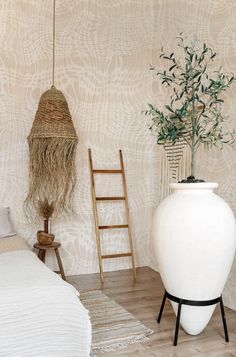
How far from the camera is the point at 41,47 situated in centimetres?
387

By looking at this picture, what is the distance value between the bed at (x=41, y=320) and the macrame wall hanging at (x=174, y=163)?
2007 mm

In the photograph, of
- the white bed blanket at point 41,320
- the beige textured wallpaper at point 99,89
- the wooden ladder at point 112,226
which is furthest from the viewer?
the wooden ladder at point 112,226

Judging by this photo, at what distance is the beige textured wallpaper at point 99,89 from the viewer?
3744 millimetres

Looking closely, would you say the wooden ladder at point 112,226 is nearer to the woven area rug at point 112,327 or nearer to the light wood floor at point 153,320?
the light wood floor at point 153,320

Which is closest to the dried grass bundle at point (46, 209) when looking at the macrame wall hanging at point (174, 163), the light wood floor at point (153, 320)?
the light wood floor at point (153, 320)

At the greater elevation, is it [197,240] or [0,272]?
[197,240]

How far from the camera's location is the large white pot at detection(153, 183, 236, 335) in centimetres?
241

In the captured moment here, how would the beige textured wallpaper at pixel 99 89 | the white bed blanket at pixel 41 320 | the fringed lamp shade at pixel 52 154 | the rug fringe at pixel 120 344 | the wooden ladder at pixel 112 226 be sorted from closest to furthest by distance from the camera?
the white bed blanket at pixel 41 320
the rug fringe at pixel 120 344
the fringed lamp shade at pixel 52 154
the beige textured wallpaper at pixel 99 89
the wooden ladder at pixel 112 226

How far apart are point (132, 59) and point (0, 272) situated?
2917 millimetres

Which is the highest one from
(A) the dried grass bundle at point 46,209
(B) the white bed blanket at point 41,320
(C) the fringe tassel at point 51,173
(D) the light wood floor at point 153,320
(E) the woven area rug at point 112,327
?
(C) the fringe tassel at point 51,173

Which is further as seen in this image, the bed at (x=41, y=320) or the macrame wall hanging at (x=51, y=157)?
the macrame wall hanging at (x=51, y=157)

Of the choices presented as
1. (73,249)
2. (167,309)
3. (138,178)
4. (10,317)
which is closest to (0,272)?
(10,317)

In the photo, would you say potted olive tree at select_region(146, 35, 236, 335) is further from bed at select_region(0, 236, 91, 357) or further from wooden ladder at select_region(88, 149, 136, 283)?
wooden ladder at select_region(88, 149, 136, 283)

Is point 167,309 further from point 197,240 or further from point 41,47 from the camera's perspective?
point 41,47
